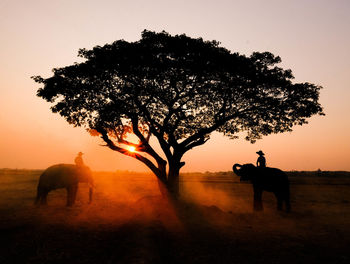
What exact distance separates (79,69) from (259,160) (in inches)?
488

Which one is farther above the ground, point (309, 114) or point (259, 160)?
point (309, 114)

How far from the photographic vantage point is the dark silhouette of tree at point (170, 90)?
15688 mm

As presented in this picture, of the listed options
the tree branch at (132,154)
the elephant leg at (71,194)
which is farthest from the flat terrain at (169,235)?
the tree branch at (132,154)

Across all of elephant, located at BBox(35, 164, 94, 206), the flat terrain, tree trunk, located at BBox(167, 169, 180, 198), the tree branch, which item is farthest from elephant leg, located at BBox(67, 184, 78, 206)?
tree trunk, located at BBox(167, 169, 180, 198)

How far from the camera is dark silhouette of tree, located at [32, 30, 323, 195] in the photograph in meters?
15.7

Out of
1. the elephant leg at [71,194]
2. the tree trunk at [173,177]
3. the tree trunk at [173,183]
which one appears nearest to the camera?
the elephant leg at [71,194]

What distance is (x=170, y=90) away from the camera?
54.4 feet

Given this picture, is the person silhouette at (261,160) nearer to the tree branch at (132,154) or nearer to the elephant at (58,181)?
the tree branch at (132,154)

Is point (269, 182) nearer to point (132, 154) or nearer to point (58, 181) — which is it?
point (132, 154)

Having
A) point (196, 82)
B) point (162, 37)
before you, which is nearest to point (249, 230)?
point (196, 82)

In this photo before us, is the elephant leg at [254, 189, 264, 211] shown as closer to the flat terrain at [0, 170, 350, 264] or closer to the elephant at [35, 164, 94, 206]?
the flat terrain at [0, 170, 350, 264]

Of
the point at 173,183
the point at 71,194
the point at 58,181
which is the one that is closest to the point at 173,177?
the point at 173,183

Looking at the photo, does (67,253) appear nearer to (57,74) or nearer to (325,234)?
(325,234)

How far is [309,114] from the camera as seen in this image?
17031 mm
